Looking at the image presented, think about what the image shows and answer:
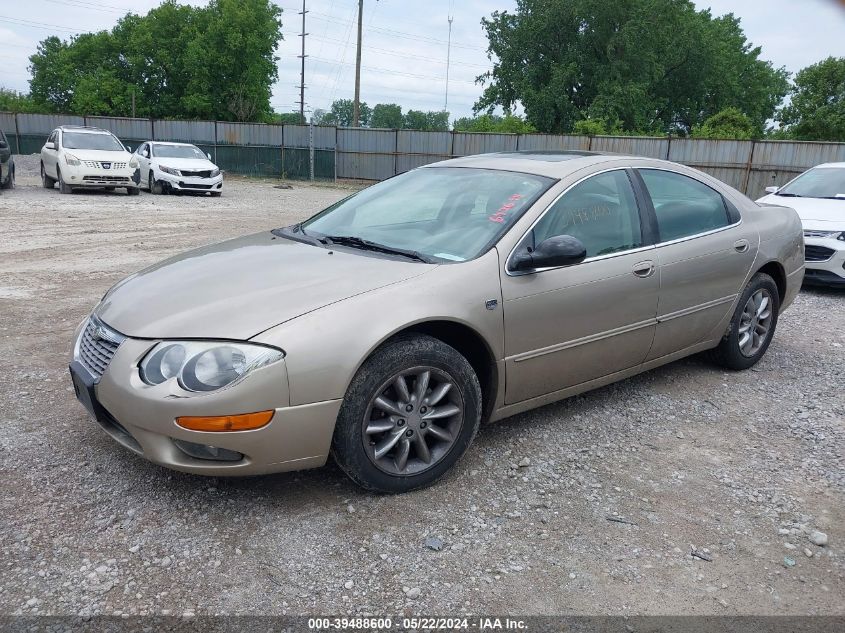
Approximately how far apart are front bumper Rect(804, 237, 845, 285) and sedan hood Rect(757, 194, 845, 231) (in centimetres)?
18

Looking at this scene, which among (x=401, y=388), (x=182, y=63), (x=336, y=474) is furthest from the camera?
(x=182, y=63)

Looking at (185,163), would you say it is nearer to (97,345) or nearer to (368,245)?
(368,245)

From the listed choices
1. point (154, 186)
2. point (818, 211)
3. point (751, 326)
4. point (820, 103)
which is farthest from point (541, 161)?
point (820, 103)

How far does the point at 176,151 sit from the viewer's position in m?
19.1

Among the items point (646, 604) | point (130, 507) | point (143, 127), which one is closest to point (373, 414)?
point (130, 507)

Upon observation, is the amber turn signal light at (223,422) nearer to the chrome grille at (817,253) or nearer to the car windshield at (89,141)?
the chrome grille at (817,253)

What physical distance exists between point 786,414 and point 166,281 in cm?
365

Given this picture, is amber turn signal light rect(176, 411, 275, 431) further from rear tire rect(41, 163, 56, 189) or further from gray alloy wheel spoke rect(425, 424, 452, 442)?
rear tire rect(41, 163, 56, 189)

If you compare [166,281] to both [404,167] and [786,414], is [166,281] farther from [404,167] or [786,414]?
[404,167]

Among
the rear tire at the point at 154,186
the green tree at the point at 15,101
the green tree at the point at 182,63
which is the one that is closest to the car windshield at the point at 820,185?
the rear tire at the point at 154,186

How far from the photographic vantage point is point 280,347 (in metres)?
2.63

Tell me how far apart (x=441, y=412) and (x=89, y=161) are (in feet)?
51.5

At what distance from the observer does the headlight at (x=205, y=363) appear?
260 centimetres

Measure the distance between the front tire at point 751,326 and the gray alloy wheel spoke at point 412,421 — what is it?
99.1 inches
